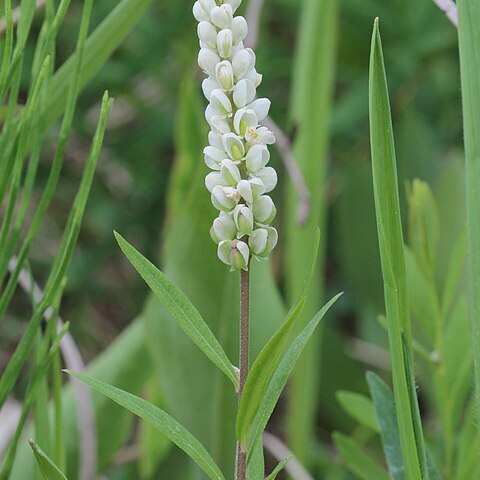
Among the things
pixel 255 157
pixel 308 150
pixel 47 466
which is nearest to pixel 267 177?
pixel 255 157

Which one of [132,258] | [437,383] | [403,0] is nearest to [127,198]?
[403,0]

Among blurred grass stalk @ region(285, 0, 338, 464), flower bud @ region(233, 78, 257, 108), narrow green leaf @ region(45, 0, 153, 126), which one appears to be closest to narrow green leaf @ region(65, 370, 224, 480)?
flower bud @ region(233, 78, 257, 108)

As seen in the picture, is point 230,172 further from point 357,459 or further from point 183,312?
point 357,459

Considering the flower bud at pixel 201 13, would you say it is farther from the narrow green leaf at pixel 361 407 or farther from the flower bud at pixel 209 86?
the narrow green leaf at pixel 361 407

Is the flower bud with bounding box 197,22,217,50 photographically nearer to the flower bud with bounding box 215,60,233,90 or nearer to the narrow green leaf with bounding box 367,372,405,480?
the flower bud with bounding box 215,60,233,90

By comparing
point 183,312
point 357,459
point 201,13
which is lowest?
point 357,459

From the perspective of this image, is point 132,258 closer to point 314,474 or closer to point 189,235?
point 189,235

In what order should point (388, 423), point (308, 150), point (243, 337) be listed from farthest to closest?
point (308, 150), point (388, 423), point (243, 337)
